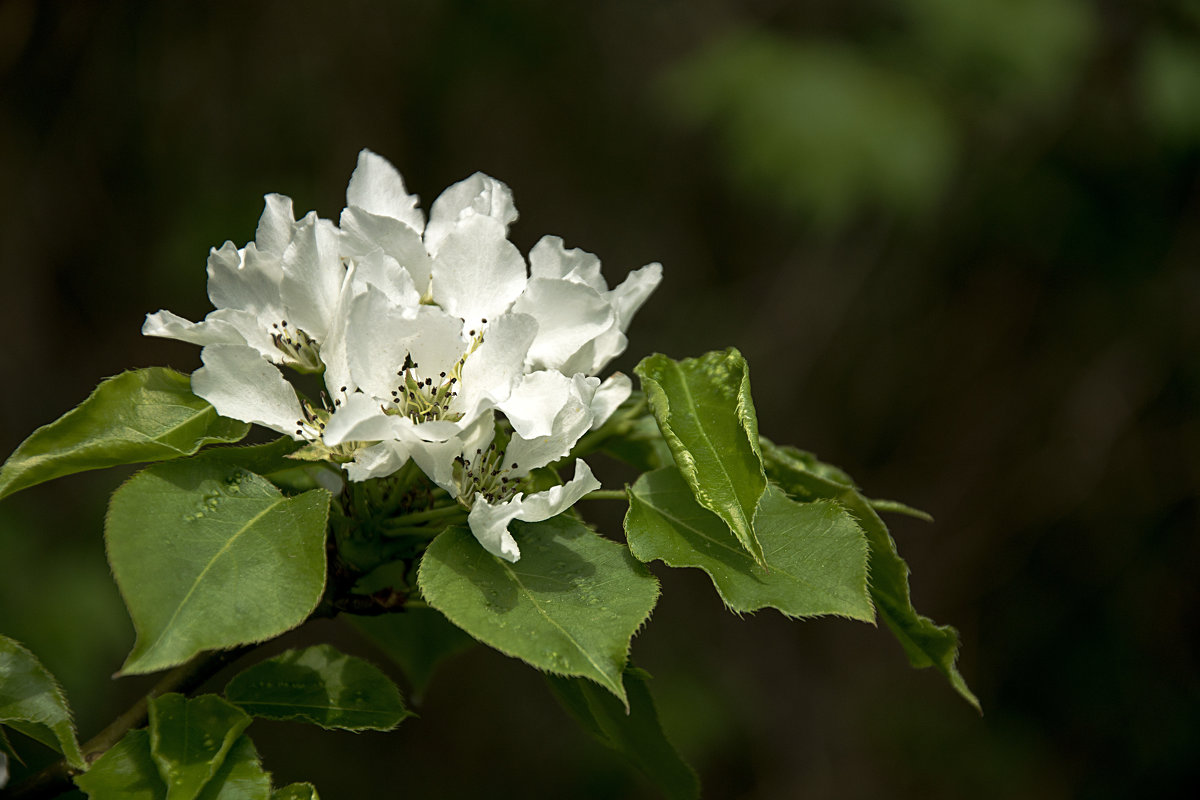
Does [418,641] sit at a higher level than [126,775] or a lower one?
lower

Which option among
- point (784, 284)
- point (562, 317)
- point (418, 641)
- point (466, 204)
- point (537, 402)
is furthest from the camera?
point (784, 284)

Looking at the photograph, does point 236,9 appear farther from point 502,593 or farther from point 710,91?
point 502,593

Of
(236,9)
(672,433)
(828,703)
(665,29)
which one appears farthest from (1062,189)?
(672,433)

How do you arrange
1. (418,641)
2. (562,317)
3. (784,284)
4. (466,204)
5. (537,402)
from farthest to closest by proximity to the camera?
(784,284), (418,641), (466,204), (562,317), (537,402)

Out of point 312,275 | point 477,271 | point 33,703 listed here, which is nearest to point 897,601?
point 477,271

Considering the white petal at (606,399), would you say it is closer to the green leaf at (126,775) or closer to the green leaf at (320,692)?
the green leaf at (320,692)

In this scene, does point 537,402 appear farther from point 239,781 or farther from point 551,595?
point 239,781
